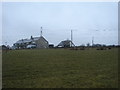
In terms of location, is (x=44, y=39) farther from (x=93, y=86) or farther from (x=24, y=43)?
(x=93, y=86)

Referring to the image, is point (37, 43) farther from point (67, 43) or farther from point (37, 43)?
point (67, 43)

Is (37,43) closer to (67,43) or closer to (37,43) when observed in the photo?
(37,43)

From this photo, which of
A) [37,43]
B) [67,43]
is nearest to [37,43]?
[37,43]

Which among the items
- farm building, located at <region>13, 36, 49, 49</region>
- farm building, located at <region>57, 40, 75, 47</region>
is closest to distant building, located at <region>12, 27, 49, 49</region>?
farm building, located at <region>13, 36, 49, 49</region>

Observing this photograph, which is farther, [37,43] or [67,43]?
[67,43]

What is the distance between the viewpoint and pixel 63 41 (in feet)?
377

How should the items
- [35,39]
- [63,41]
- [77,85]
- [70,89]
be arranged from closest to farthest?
[70,89], [77,85], [35,39], [63,41]

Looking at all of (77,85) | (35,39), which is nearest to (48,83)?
(77,85)

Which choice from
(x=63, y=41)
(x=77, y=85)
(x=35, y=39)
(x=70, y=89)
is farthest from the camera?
(x=63, y=41)

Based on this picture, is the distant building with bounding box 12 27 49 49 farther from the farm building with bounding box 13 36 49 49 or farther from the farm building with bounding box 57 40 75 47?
the farm building with bounding box 57 40 75 47

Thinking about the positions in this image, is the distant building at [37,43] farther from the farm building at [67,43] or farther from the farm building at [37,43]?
the farm building at [67,43]

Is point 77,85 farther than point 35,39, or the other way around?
point 35,39

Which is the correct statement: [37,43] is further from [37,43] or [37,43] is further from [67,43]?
[67,43]

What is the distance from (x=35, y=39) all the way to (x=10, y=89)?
101583mm
